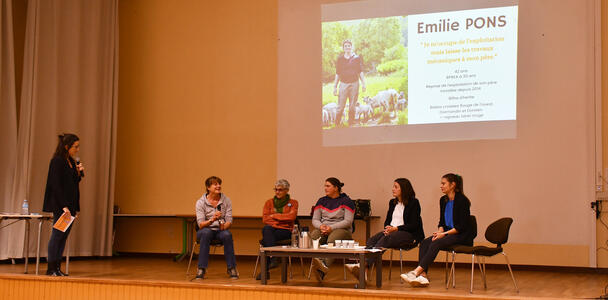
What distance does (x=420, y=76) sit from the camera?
7.24 meters

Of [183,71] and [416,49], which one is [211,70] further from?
[416,49]

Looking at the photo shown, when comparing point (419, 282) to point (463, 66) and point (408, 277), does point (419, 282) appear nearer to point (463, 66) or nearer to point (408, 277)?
point (408, 277)

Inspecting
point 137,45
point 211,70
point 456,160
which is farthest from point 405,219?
point 137,45

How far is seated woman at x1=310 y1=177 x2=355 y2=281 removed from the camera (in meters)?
5.91

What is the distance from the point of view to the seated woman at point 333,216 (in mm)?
5910

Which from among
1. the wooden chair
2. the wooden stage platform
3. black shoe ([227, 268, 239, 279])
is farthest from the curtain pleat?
the wooden chair

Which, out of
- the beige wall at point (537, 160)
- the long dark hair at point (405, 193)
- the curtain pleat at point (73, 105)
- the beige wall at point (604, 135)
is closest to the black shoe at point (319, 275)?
the long dark hair at point (405, 193)

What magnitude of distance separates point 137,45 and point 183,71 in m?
0.83

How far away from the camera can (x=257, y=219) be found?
26.1 ft

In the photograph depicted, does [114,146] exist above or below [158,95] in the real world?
below

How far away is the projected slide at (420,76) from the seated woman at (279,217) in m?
1.62

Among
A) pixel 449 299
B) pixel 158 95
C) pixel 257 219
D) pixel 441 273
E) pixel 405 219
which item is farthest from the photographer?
pixel 158 95

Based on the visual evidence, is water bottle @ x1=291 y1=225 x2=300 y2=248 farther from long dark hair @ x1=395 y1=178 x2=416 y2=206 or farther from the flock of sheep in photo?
the flock of sheep in photo

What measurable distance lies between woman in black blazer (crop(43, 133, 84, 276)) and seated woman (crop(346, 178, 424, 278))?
8.73ft
